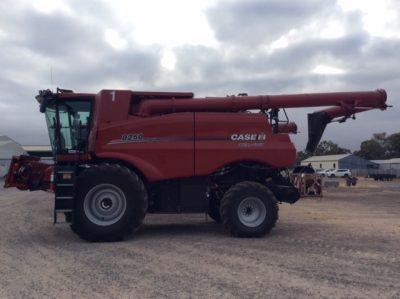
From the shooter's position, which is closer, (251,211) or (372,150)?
(251,211)

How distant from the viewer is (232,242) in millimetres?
11531

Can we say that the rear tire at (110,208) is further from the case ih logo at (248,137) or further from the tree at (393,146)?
the tree at (393,146)

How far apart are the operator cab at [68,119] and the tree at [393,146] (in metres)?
127

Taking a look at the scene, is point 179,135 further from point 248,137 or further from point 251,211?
point 251,211

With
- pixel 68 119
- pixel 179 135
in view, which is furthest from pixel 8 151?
pixel 179 135

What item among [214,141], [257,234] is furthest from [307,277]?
[214,141]

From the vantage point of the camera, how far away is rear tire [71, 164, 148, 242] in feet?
38.6

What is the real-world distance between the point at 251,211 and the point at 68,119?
16.4 feet

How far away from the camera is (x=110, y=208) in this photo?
1202cm

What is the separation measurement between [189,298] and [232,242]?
4806 millimetres

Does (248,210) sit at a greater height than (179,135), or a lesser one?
lesser

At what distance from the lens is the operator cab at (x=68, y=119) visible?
12.9 m

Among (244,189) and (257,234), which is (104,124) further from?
(257,234)

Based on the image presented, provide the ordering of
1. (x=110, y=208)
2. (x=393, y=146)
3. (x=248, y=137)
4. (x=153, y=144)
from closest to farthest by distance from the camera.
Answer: (x=110, y=208) < (x=153, y=144) < (x=248, y=137) < (x=393, y=146)
